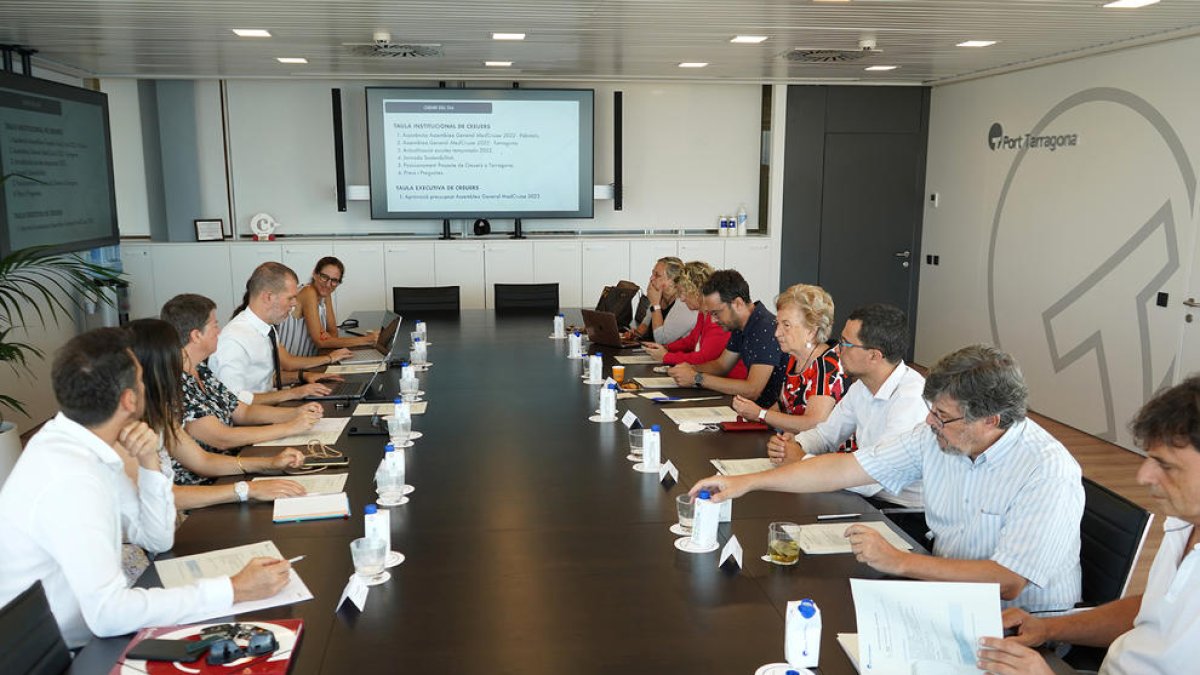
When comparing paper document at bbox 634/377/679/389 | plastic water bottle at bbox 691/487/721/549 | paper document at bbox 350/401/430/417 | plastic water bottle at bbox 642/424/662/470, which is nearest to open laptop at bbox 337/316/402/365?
paper document at bbox 350/401/430/417

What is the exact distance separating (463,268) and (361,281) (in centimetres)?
101

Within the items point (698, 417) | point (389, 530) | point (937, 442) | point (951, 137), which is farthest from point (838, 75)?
point (389, 530)

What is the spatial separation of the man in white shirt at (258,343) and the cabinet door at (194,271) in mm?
4218

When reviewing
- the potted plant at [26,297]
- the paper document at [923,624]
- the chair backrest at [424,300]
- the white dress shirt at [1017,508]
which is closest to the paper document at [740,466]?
the white dress shirt at [1017,508]

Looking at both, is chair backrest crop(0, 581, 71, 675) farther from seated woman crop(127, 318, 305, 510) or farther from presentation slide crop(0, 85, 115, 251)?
presentation slide crop(0, 85, 115, 251)

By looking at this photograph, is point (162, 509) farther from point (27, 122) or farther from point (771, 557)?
point (27, 122)

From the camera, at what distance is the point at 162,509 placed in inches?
92.0

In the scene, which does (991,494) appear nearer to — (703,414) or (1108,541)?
(1108,541)

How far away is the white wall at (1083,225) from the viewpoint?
5820 mm

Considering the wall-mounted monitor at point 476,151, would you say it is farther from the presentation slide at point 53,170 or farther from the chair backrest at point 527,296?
the presentation slide at point 53,170

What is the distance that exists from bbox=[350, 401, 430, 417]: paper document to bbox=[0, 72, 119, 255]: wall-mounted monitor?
2936 millimetres

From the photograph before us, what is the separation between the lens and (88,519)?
1.94 m

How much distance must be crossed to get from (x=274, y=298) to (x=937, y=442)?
322cm

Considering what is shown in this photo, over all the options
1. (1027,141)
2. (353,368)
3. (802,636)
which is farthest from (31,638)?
(1027,141)
